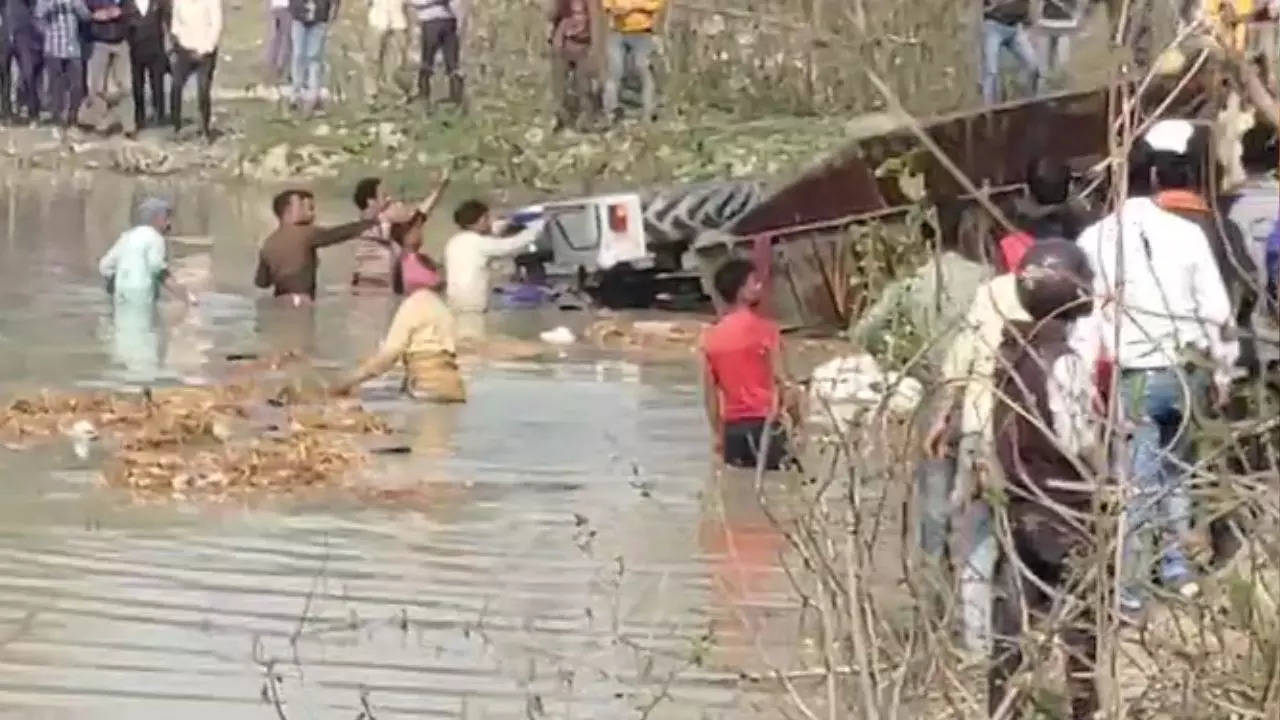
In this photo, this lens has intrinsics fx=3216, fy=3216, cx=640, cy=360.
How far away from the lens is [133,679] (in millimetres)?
8781

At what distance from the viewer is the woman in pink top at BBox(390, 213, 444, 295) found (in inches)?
666

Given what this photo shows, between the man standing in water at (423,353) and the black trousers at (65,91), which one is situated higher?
the black trousers at (65,91)

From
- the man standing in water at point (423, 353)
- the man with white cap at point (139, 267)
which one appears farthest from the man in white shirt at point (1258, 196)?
the man with white cap at point (139, 267)

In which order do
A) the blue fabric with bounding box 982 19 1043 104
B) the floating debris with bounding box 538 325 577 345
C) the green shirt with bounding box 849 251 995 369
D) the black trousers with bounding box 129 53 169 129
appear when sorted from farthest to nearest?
the black trousers with bounding box 129 53 169 129 < the blue fabric with bounding box 982 19 1043 104 < the floating debris with bounding box 538 325 577 345 < the green shirt with bounding box 849 251 995 369

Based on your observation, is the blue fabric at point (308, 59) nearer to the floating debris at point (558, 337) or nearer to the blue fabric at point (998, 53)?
the blue fabric at point (998, 53)

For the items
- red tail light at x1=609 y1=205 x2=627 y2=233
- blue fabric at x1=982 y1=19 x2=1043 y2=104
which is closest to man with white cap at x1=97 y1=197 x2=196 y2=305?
red tail light at x1=609 y1=205 x2=627 y2=233

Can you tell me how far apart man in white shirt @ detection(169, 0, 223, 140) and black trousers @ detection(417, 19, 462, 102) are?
5.75 feet

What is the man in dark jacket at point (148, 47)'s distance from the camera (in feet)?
87.3

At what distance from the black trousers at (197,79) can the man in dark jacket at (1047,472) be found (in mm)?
19519

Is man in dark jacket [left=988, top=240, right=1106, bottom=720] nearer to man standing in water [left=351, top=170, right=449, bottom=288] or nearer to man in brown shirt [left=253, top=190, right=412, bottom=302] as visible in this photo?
man in brown shirt [left=253, top=190, right=412, bottom=302]

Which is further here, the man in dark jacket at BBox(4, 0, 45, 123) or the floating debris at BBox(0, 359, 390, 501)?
the man in dark jacket at BBox(4, 0, 45, 123)

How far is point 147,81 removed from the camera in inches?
1091

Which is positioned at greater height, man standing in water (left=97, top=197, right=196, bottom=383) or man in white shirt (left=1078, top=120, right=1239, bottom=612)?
man in white shirt (left=1078, top=120, right=1239, bottom=612)

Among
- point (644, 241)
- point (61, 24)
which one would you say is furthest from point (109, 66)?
point (644, 241)
